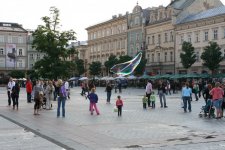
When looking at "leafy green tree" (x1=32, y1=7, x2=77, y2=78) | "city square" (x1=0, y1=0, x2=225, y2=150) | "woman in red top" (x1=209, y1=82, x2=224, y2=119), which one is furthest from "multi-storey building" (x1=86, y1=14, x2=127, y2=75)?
"woman in red top" (x1=209, y1=82, x2=224, y2=119)

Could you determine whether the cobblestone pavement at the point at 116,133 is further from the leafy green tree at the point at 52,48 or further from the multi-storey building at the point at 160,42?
the multi-storey building at the point at 160,42

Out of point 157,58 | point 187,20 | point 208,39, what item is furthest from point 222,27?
point 157,58

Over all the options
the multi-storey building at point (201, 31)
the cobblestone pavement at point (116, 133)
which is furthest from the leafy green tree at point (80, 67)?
the cobblestone pavement at point (116, 133)

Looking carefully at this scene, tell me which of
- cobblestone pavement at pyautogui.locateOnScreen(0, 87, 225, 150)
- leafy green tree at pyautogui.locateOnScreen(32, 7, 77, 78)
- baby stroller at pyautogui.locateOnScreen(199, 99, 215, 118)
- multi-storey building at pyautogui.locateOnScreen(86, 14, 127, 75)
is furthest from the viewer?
multi-storey building at pyautogui.locateOnScreen(86, 14, 127, 75)

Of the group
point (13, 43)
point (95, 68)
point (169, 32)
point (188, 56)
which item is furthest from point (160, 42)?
point (13, 43)

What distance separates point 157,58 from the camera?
76000 mm

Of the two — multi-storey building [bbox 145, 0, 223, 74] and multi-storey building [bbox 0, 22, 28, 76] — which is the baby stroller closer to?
multi-storey building [bbox 145, 0, 223, 74]

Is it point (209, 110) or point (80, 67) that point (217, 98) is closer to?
point (209, 110)

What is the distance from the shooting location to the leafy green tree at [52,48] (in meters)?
37.9

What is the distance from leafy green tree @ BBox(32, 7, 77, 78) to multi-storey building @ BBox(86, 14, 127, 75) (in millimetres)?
48168

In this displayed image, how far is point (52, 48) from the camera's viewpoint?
37.8 m

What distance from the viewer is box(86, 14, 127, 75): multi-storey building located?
88.8 metres

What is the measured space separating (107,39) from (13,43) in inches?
1254

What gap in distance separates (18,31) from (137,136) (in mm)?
107291
